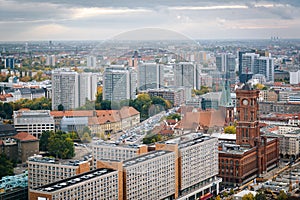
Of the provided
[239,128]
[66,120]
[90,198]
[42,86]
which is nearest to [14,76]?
[42,86]

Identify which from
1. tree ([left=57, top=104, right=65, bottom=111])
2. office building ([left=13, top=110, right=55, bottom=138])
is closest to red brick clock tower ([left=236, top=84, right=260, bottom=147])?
office building ([left=13, top=110, right=55, bottom=138])

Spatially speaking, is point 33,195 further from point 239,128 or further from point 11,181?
point 239,128

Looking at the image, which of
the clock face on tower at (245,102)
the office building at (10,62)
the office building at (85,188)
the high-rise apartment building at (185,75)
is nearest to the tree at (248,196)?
the office building at (85,188)

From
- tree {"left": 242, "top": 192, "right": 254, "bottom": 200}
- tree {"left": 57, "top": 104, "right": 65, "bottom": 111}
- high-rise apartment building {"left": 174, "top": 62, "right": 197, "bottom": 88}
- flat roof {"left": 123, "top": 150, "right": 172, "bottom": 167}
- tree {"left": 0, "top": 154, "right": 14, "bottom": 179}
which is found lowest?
tree {"left": 242, "top": 192, "right": 254, "bottom": 200}

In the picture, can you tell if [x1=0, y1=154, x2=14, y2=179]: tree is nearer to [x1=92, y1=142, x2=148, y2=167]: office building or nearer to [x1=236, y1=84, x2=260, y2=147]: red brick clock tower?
[x1=92, y1=142, x2=148, y2=167]: office building

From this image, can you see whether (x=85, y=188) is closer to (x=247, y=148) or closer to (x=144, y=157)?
(x=144, y=157)
